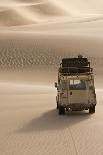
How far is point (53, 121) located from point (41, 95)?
6.39 m

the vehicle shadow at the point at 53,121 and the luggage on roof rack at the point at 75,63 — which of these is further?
the luggage on roof rack at the point at 75,63

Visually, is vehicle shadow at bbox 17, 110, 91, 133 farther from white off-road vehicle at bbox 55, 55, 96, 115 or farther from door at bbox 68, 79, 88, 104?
door at bbox 68, 79, 88, 104

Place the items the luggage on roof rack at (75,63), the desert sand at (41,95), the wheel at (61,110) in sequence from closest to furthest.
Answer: the desert sand at (41,95) → the wheel at (61,110) → the luggage on roof rack at (75,63)

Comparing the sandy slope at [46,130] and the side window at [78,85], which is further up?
the side window at [78,85]

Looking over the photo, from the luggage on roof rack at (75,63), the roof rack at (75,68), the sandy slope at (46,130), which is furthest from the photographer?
the luggage on roof rack at (75,63)

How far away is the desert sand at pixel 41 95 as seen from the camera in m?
12.3

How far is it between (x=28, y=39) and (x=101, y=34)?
6719 mm

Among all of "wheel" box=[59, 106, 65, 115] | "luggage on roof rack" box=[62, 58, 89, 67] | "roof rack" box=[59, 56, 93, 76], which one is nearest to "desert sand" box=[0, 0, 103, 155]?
"wheel" box=[59, 106, 65, 115]

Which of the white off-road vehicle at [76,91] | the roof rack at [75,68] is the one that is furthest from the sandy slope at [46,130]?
the roof rack at [75,68]

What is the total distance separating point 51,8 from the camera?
69.2 m

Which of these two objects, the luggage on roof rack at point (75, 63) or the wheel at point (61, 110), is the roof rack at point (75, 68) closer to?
the luggage on roof rack at point (75, 63)

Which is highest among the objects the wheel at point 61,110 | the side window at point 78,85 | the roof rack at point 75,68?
the roof rack at point 75,68

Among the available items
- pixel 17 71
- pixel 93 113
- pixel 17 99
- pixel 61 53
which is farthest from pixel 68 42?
pixel 93 113

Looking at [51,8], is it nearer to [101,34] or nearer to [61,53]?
[101,34]
